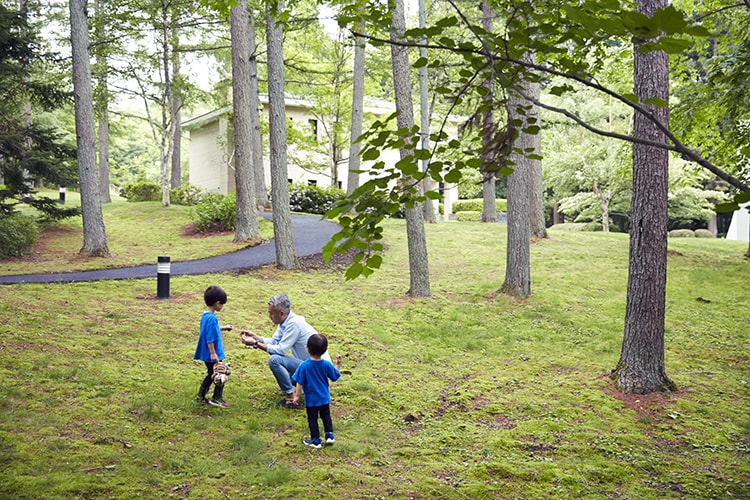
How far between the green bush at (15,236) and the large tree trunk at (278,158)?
7475 mm

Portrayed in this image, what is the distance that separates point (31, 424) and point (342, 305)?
6.76 meters

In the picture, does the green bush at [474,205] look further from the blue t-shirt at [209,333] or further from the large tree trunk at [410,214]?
the blue t-shirt at [209,333]

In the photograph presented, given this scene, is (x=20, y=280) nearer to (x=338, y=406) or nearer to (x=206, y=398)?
(x=206, y=398)

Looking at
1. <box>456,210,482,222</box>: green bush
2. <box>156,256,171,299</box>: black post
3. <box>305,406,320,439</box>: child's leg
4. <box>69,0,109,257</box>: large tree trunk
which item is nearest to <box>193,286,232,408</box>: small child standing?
<box>305,406,320,439</box>: child's leg

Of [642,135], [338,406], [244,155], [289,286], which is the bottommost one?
[338,406]

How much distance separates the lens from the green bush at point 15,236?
15452 mm

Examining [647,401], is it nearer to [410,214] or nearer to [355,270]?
[355,270]

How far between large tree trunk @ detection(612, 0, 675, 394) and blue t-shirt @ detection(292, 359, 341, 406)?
162 inches

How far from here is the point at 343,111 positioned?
29578 mm

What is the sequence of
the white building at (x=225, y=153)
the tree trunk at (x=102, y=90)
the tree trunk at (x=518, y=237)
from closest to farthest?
the tree trunk at (x=518, y=237), the tree trunk at (x=102, y=90), the white building at (x=225, y=153)

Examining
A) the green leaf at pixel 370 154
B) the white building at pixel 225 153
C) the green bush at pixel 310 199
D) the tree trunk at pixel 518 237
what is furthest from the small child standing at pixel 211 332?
the white building at pixel 225 153

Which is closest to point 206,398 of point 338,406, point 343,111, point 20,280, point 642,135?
point 338,406

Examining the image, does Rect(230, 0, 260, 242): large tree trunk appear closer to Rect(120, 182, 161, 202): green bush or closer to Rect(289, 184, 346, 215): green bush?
Rect(289, 184, 346, 215): green bush

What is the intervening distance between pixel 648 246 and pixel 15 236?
51.5 ft
